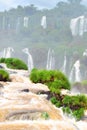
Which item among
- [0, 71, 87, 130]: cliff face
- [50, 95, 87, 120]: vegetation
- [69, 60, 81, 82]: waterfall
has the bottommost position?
[69, 60, 81, 82]: waterfall

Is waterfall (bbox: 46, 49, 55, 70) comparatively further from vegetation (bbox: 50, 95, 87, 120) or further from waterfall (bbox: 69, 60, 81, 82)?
vegetation (bbox: 50, 95, 87, 120)

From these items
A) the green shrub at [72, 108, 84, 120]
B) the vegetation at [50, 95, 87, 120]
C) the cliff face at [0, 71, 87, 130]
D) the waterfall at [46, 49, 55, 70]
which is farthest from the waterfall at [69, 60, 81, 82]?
the cliff face at [0, 71, 87, 130]

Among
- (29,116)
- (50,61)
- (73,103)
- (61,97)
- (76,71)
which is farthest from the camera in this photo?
(50,61)

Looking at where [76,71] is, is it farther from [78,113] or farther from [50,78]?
[78,113]

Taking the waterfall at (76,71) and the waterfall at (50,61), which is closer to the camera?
the waterfall at (76,71)

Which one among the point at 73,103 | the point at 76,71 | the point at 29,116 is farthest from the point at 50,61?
the point at 29,116

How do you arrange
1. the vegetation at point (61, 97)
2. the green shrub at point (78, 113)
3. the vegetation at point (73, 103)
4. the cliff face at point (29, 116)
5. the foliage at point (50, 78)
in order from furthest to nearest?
the foliage at point (50, 78), the vegetation at point (73, 103), the vegetation at point (61, 97), the green shrub at point (78, 113), the cliff face at point (29, 116)

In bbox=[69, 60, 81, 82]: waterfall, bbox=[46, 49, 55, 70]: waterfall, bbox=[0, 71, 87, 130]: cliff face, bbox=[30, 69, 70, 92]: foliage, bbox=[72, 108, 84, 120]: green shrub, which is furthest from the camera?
bbox=[46, 49, 55, 70]: waterfall

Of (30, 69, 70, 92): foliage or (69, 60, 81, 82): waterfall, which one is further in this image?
(69, 60, 81, 82): waterfall

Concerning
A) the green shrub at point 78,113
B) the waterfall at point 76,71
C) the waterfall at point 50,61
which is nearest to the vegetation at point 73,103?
the green shrub at point 78,113

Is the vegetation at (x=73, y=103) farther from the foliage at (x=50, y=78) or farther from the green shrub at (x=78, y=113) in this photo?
the foliage at (x=50, y=78)

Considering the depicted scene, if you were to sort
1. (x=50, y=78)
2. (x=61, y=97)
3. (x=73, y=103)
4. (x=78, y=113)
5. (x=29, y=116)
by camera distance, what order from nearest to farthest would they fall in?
(x=29, y=116), (x=78, y=113), (x=73, y=103), (x=61, y=97), (x=50, y=78)

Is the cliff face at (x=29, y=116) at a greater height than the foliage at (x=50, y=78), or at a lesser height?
greater

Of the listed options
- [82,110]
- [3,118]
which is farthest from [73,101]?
[3,118]
